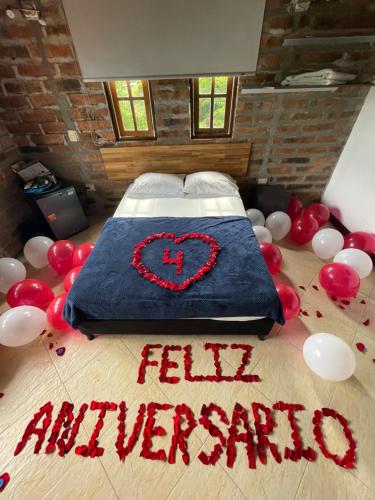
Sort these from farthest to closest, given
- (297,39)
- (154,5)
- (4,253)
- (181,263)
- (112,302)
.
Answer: (4,253) → (297,39) → (154,5) → (181,263) → (112,302)

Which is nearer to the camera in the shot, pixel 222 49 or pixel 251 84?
pixel 222 49

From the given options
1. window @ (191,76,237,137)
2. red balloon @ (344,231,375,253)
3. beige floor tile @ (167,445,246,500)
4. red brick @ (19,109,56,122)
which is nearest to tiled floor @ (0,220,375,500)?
beige floor tile @ (167,445,246,500)

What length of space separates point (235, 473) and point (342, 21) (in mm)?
3152

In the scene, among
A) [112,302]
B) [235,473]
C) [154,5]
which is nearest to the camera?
[235,473]

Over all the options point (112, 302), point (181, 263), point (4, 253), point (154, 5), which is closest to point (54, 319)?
point (112, 302)

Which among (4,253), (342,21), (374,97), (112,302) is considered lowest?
(4,253)

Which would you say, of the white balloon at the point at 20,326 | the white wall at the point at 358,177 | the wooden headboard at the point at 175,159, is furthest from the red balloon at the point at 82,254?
the white wall at the point at 358,177

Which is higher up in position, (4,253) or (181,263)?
(181,263)

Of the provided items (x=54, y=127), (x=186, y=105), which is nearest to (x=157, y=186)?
(x=186, y=105)

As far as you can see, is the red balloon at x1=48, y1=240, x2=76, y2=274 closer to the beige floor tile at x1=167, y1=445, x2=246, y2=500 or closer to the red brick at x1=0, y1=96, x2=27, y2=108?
the red brick at x1=0, y1=96, x2=27, y2=108

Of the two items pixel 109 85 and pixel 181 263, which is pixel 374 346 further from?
pixel 109 85

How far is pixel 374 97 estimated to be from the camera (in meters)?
2.05

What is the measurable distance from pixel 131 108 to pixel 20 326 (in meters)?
2.15

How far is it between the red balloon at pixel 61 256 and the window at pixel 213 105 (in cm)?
173
